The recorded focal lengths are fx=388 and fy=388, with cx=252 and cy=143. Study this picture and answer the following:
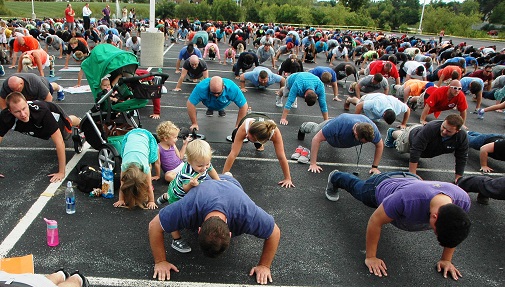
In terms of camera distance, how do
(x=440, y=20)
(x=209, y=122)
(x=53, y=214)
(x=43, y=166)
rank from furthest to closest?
(x=440, y=20), (x=209, y=122), (x=43, y=166), (x=53, y=214)

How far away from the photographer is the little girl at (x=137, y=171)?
4.49m

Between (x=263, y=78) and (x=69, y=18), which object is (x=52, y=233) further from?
(x=69, y=18)

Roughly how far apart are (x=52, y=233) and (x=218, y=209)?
2021mm

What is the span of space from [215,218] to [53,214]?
2720 millimetres

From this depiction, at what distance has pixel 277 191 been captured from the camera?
18.5 ft

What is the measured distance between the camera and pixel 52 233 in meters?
3.99

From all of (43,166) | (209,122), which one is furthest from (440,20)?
(43,166)

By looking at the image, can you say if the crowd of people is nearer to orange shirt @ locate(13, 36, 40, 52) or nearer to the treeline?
orange shirt @ locate(13, 36, 40, 52)

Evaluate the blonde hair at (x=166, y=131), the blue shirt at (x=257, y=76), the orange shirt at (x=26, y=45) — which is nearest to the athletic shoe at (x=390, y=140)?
the blue shirt at (x=257, y=76)

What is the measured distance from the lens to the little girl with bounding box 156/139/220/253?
388 centimetres

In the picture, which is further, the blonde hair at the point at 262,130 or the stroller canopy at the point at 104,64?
the stroller canopy at the point at 104,64

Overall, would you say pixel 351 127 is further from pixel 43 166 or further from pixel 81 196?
pixel 43 166

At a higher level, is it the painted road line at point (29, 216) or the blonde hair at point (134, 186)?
the blonde hair at point (134, 186)

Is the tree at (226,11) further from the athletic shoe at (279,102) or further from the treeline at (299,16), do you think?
the athletic shoe at (279,102)
